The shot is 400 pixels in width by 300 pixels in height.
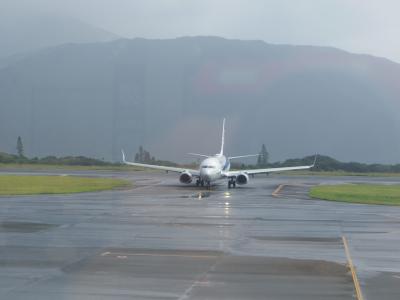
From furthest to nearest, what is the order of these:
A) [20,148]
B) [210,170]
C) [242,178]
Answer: [20,148]
[242,178]
[210,170]

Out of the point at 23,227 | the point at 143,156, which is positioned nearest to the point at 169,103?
the point at 143,156

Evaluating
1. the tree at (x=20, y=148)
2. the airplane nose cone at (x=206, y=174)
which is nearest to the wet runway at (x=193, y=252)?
the airplane nose cone at (x=206, y=174)

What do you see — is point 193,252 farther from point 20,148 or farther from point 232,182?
point 20,148

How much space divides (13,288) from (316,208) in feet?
85.2

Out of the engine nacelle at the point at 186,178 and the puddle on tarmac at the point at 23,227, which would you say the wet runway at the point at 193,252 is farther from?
the engine nacelle at the point at 186,178

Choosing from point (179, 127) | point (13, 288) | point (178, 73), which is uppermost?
point (178, 73)

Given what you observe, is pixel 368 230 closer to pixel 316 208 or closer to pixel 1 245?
pixel 316 208

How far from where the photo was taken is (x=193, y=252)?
68.1ft

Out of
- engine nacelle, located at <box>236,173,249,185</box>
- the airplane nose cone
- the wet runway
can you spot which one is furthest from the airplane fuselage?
the wet runway

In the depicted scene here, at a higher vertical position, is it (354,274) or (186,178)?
(186,178)

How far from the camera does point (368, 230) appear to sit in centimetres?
2766

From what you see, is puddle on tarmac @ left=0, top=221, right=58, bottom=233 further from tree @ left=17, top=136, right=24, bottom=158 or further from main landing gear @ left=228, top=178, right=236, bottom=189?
tree @ left=17, top=136, right=24, bottom=158

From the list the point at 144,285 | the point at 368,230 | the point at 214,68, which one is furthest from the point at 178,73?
the point at 144,285

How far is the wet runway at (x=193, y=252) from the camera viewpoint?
50.7 ft
